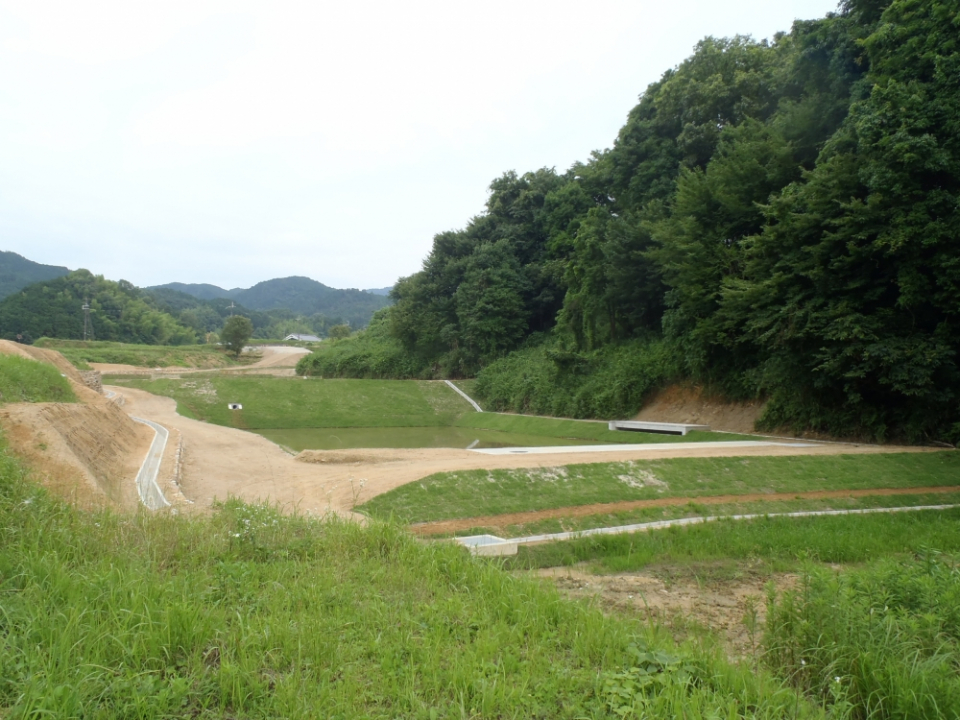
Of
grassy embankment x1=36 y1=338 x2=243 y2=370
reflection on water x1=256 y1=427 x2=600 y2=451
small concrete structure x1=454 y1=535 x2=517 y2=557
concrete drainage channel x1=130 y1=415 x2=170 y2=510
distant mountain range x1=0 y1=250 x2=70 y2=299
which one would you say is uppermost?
distant mountain range x1=0 y1=250 x2=70 y2=299

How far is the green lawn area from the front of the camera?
10696 mm

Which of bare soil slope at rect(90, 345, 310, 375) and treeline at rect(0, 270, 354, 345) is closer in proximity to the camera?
bare soil slope at rect(90, 345, 310, 375)

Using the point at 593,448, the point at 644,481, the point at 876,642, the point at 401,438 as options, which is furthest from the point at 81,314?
the point at 876,642

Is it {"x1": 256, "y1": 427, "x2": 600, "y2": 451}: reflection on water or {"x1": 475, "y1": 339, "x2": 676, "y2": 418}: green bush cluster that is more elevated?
{"x1": 475, "y1": 339, "x2": 676, "y2": 418}: green bush cluster

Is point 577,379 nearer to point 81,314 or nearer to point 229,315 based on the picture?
point 81,314

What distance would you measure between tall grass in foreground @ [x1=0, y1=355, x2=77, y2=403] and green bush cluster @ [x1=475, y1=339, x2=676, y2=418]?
66.2 ft

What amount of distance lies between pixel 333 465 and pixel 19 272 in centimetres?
11964

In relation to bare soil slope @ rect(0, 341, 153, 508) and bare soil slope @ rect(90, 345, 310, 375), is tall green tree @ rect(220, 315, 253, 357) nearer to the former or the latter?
bare soil slope @ rect(90, 345, 310, 375)

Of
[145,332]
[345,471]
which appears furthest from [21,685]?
[145,332]

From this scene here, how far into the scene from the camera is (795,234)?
18.4 m

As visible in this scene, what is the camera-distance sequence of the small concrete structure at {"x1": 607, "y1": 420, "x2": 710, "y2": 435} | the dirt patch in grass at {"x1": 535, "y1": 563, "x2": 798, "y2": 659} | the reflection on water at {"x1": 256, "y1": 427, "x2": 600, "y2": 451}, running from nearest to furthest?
the dirt patch in grass at {"x1": 535, "y1": 563, "x2": 798, "y2": 659}
the small concrete structure at {"x1": 607, "y1": 420, "x2": 710, "y2": 435}
the reflection on water at {"x1": 256, "y1": 427, "x2": 600, "y2": 451}

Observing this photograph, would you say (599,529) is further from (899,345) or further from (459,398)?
(459,398)

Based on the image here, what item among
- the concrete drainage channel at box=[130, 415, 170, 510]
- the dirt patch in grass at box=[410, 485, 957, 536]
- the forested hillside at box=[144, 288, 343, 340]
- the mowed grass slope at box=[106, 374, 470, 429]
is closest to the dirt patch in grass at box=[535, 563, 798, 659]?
the dirt patch in grass at box=[410, 485, 957, 536]

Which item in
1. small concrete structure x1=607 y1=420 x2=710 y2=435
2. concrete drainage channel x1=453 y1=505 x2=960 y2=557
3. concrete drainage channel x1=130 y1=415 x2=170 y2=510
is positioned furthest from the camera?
small concrete structure x1=607 y1=420 x2=710 y2=435
